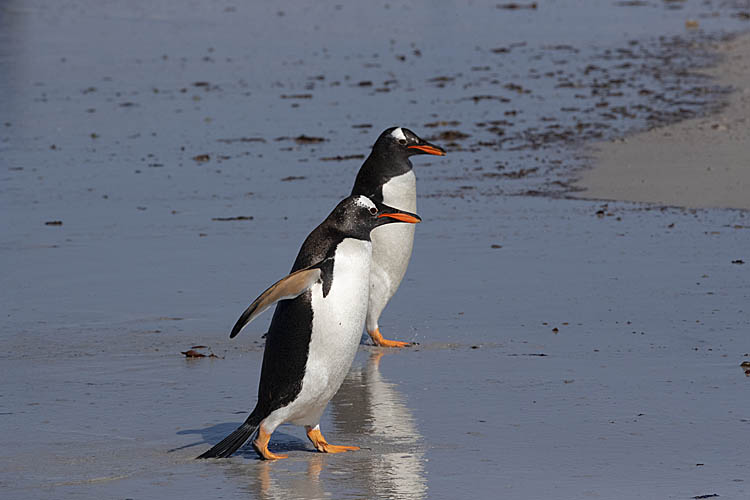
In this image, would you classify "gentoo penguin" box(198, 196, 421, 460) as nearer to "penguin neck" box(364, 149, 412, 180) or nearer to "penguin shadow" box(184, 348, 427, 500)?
"penguin shadow" box(184, 348, 427, 500)

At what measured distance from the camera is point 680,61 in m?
19.9

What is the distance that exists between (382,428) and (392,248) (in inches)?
70.6

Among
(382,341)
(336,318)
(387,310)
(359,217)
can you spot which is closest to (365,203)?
(359,217)

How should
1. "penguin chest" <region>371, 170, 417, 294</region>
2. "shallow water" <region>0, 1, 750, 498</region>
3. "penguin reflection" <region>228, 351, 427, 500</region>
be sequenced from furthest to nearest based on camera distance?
"penguin chest" <region>371, 170, 417, 294</region> → "shallow water" <region>0, 1, 750, 498</region> → "penguin reflection" <region>228, 351, 427, 500</region>

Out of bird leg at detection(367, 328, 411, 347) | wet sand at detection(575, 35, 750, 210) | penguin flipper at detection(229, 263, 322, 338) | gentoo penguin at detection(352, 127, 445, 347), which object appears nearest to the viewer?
penguin flipper at detection(229, 263, 322, 338)

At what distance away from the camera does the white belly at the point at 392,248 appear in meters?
6.54

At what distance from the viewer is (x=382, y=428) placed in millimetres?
5062

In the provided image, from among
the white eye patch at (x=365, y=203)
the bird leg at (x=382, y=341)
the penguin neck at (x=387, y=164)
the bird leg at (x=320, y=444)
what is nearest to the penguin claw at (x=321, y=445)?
the bird leg at (x=320, y=444)

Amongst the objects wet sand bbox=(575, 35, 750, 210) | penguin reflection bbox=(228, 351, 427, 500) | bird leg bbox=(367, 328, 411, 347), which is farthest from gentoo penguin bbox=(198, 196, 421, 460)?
wet sand bbox=(575, 35, 750, 210)

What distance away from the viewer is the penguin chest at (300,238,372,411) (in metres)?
4.66

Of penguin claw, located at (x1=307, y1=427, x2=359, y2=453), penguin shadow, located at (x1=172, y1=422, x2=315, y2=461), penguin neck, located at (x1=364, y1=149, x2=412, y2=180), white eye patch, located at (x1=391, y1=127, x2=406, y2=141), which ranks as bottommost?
penguin shadow, located at (x1=172, y1=422, x2=315, y2=461)

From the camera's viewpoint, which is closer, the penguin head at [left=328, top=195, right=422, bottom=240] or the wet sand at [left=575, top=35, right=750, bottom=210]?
the penguin head at [left=328, top=195, right=422, bottom=240]

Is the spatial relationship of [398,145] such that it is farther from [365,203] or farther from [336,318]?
[336,318]

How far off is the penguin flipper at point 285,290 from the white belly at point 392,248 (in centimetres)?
190
